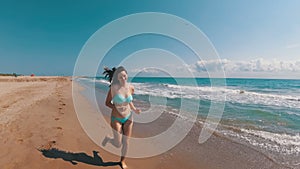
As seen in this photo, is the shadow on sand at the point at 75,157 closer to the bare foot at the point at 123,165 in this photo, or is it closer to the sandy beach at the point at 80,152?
the sandy beach at the point at 80,152

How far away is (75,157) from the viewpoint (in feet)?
13.8

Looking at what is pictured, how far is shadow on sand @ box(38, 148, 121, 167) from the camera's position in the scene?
13.3 ft

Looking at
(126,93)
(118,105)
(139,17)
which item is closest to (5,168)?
(118,105)

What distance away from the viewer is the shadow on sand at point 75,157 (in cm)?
404

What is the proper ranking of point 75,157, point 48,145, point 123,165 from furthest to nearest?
point 48,145, point 75,157, point 123,165

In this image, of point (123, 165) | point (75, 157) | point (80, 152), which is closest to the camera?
point (123, 165)

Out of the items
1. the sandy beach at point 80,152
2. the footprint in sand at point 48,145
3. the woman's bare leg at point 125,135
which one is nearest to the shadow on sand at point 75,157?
the sandy beach at point 80,152

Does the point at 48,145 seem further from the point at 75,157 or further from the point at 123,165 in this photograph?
the point at 123,165

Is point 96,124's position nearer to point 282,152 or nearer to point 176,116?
point 176,116

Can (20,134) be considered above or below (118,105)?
below

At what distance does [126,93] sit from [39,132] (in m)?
3.70

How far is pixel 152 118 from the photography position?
9.37 m

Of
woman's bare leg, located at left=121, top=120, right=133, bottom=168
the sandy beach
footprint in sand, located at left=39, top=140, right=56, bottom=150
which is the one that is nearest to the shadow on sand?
the sandy beach

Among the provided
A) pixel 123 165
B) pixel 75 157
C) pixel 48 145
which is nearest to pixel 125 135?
pixel 123 165
